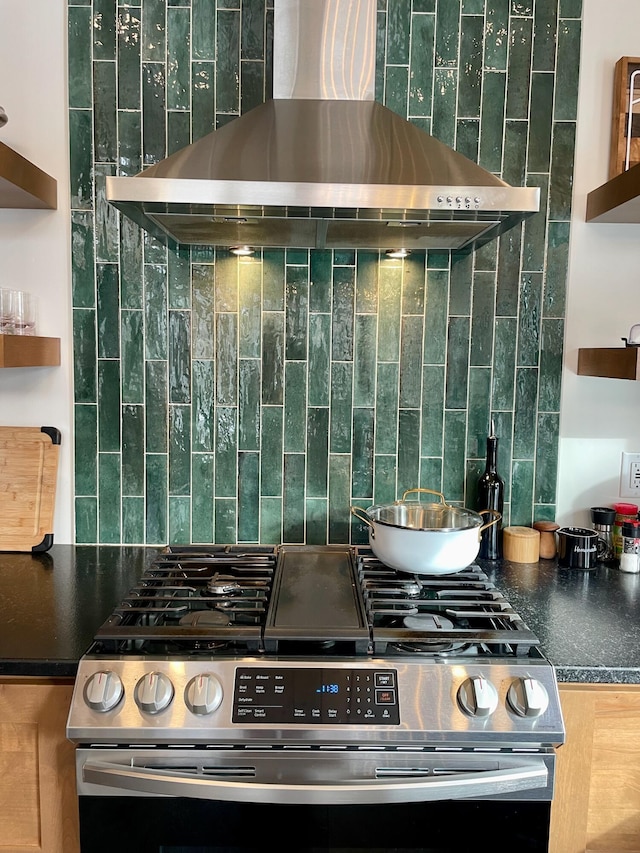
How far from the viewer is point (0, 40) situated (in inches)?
75.2

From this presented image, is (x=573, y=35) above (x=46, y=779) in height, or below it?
above

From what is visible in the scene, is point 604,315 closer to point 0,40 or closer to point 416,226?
point 416,226

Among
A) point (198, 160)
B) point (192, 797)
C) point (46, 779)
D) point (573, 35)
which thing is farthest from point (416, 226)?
point (46, 779)

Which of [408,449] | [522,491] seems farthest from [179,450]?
[522,491]

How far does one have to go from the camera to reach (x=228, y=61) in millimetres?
1902

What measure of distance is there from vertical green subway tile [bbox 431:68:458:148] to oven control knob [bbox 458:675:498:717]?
1.46m

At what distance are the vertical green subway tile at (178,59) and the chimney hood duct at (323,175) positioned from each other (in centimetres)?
34

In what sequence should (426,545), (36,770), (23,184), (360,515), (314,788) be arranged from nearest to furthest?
(314,788)
(36,770)
(426,545)
(23,184)
(360,515)

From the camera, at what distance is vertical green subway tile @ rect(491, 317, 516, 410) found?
2.00 metres

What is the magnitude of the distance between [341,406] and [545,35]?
118 cm

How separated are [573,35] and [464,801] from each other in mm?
1944

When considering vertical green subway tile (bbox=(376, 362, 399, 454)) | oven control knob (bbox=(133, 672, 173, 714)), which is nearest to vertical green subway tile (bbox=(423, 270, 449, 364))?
vertical green subway tile (bbox=(376, 362, 399, 454))

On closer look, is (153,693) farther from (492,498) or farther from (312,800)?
(492,498)

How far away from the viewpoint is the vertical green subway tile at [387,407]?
79.3 inches
